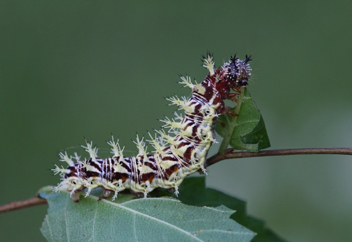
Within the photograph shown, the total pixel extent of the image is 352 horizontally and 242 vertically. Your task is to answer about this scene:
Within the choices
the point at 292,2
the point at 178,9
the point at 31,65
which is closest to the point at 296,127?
the point at 292,2

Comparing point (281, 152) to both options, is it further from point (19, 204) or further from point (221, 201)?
point (19, 204)

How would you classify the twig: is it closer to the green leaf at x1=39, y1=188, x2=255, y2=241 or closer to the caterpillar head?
the green leaf at x1=39, y1=188, x2=255, y2=241

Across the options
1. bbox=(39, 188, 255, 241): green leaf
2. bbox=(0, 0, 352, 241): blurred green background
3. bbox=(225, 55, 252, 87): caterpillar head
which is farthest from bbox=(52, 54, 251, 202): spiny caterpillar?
bbox=(0, 0, 352, 241): blurred green background

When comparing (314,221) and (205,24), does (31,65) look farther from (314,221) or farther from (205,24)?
(314,221)

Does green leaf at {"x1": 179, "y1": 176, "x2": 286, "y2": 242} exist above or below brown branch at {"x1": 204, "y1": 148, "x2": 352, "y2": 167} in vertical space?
below

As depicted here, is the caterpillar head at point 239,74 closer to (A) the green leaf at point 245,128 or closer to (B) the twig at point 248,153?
(A) the green leaf at point 245,128

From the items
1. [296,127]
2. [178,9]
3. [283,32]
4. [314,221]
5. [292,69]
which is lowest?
[314,221]

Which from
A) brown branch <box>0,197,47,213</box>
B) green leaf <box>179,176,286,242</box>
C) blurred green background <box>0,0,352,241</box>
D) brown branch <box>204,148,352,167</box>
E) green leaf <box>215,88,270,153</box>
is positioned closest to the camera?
brown branch <box>204,148,352,167</box>
